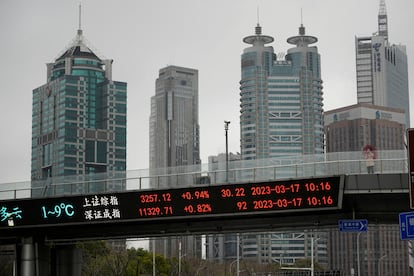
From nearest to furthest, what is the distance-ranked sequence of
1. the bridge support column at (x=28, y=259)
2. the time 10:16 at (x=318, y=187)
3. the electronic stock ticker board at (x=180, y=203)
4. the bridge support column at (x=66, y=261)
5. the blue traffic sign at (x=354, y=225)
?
1. the time 10:16 at (x=318, y=187)
2. the electronic stock ticker board at (x=180, y=203)
3. the blue traffic sign at (x=354, y=225)
4. the bridge support column at (x=28, y=259)
5. the bridge support column at (x=66, y=261)

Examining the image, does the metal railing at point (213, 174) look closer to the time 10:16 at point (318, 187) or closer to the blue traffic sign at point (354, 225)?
the time 10:16 at point (318, 187)

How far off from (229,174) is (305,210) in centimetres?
461

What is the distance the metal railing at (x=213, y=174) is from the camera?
121ft

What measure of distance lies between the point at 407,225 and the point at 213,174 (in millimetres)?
24605

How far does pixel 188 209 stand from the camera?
39812 mm

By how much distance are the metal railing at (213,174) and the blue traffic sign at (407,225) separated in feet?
61.3

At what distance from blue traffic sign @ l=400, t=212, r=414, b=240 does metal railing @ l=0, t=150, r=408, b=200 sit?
61.3 ft

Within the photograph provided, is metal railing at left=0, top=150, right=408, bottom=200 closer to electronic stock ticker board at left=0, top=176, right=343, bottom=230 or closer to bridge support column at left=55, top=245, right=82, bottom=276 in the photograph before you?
electronic stock ticker board at left=0, top=176, right=343, bottom=230

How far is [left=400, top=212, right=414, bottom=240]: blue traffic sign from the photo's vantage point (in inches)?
620

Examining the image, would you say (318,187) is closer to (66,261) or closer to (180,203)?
(180,203)

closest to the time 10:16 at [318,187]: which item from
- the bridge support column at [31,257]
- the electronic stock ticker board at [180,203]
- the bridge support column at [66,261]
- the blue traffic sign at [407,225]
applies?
the electronic stock ticker board at [180,203]

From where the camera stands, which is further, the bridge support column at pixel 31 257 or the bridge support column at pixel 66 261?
the bridge support column at pixel 66 261

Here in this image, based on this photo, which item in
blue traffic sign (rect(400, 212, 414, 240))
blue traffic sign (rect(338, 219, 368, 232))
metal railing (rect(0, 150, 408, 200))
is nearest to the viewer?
blue traffic sign (rect(400, 212, 414, 240))

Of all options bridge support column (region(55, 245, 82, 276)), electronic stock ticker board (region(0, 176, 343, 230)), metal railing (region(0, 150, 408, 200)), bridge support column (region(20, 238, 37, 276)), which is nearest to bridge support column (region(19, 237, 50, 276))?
bridge support column (region(20, 238, 37, 276))
